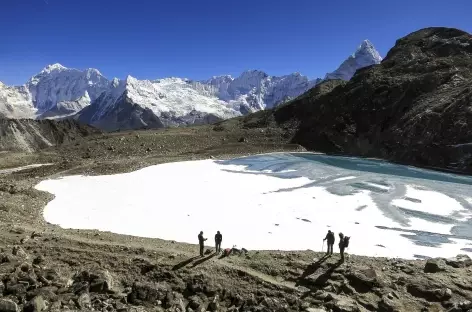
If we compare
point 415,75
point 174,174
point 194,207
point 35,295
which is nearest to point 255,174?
point 174,174

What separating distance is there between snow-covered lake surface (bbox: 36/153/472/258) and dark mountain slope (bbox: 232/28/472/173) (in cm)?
1507

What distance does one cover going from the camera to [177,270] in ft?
61.1

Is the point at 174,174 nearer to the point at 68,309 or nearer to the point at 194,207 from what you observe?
the point at 194,207

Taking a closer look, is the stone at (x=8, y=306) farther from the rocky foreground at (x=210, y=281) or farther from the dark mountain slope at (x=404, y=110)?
the dark mountain slope at (x=404, y=110)

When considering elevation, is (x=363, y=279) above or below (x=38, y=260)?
below

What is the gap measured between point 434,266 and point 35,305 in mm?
17768

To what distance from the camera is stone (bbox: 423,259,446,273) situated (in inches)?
764

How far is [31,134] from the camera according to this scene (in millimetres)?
105125

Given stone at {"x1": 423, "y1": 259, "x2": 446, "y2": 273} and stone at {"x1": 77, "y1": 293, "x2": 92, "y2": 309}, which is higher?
stone at {"x1": 423, "y1": 259, "x2": 446, "y2": 273}

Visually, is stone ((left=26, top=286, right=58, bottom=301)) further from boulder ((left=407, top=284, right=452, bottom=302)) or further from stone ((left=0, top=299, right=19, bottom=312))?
boulder ((left=407, top=284, right=452, bottom=302))

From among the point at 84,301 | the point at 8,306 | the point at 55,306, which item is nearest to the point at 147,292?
the point at 84,301

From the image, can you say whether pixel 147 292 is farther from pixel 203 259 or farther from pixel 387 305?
pixel 387 305

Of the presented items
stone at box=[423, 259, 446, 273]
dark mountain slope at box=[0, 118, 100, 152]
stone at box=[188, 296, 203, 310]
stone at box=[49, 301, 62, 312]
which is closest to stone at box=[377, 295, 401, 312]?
stone at box=[423, 259, 446, 273]

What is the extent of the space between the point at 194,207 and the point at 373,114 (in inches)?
2628
